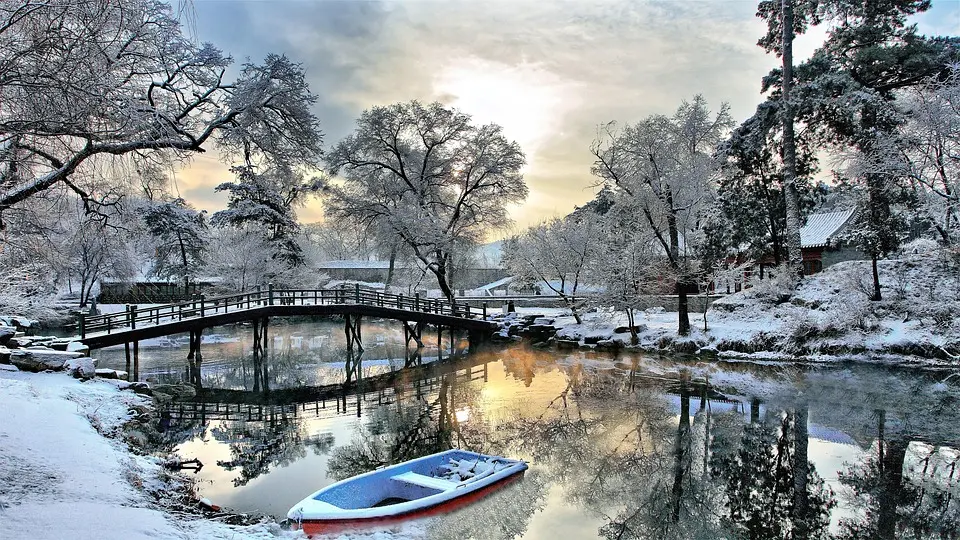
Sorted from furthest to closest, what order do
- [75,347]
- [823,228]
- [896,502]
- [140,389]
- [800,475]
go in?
[823,228] < [75,347] < [140,389] < [800,475] < [896,502]

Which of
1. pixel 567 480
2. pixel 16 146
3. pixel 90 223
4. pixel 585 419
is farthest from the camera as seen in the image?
pixel 585 419

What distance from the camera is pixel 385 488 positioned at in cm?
845

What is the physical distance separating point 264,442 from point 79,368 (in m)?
5.78

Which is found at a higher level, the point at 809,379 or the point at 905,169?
the point at 905,169

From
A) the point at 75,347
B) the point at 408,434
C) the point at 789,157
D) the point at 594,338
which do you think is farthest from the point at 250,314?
the point at 789,157

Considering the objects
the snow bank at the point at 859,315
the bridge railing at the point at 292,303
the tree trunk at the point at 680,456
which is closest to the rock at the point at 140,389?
the bridge railing at the point at 292,303

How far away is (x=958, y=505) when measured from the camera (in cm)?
820

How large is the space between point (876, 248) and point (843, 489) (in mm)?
15252

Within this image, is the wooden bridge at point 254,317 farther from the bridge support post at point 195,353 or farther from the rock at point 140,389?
the rock at point 140,389

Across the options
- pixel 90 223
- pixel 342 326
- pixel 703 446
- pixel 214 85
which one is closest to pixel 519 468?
pixel 703 446

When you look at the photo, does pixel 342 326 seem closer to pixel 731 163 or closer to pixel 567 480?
pixel 731 163

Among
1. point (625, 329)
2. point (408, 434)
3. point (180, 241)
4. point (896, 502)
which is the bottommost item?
point (408, 434)

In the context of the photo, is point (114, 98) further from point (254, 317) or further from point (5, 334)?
point (254, 317)

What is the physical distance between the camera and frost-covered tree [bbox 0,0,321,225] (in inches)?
190
